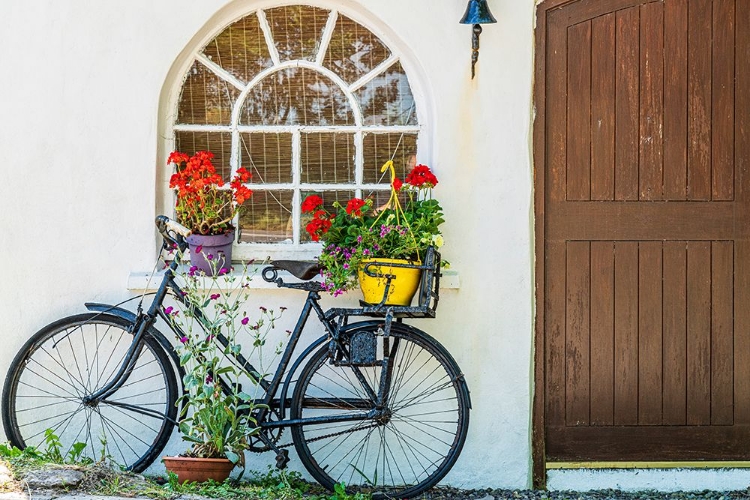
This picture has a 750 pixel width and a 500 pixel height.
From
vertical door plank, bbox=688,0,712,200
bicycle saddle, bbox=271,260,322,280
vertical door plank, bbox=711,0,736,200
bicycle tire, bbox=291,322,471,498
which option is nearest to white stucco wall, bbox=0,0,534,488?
bicycle tire, bbox=291,322,471,498

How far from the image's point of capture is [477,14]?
4.95 meters

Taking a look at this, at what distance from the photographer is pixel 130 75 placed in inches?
203

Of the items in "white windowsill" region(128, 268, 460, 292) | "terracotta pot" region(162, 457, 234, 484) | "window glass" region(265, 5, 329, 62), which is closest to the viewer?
"terracotta pot" region(162, 457, 234, 484)

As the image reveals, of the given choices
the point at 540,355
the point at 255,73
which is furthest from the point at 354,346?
the point at 255,73

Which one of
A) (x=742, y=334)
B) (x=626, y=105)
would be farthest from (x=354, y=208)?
(x=742, y=334)

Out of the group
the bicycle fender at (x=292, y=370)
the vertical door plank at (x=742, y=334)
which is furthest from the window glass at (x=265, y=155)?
the vertical door plank at (x=742, y=334)

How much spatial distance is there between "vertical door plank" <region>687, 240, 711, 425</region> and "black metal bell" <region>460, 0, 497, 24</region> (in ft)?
5.44

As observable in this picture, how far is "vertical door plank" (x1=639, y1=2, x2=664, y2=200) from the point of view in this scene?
5.25 metres

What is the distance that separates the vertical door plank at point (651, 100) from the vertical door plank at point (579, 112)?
0.96 ft

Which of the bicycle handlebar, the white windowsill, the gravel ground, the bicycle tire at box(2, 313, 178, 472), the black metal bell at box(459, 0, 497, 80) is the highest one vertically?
the black metal bell at box(459, 0, 497, 80)

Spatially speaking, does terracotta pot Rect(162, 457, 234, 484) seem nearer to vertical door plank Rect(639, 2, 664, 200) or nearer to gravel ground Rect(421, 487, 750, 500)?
gravel ground Rect(421, 487, 750, 500)

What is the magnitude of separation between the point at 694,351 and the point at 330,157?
7.48 feet

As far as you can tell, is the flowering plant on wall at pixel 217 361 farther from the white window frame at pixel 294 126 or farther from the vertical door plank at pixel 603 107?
the vertical door plank at pixel 603 107

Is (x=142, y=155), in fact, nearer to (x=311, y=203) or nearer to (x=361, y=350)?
(x=311, y=203)
